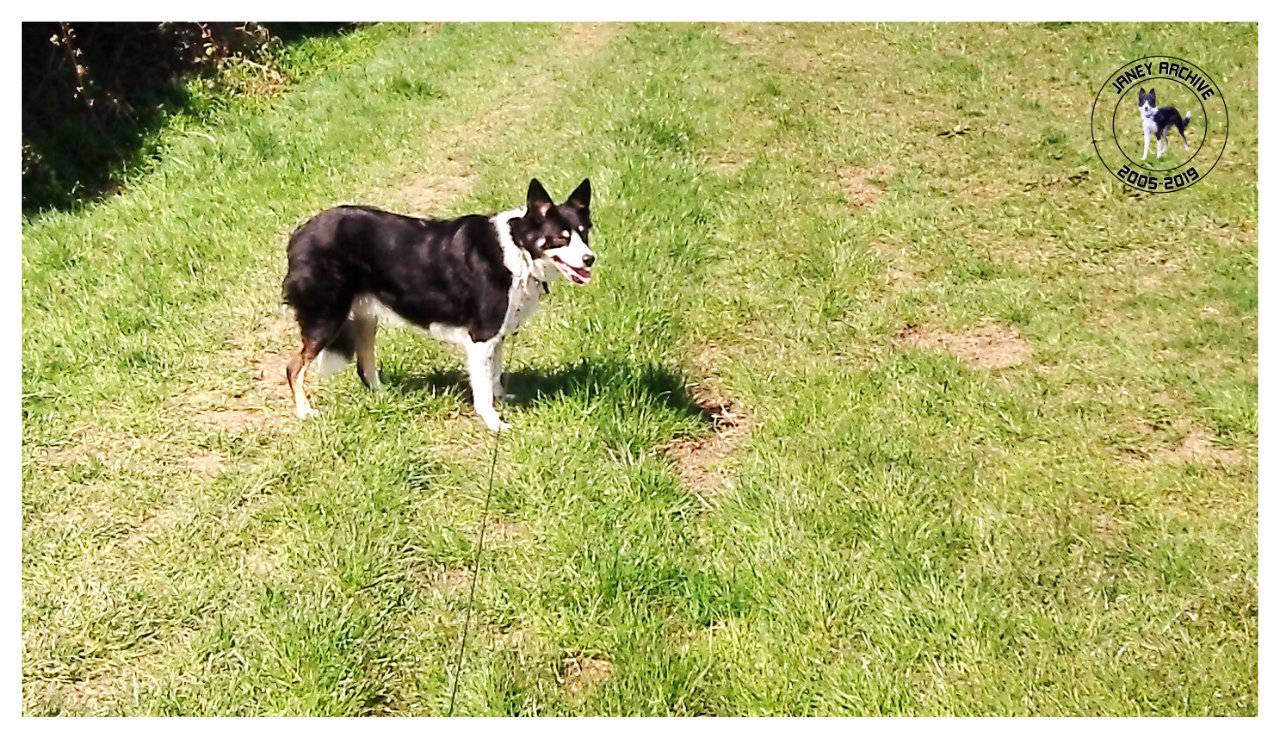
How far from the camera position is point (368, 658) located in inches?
129

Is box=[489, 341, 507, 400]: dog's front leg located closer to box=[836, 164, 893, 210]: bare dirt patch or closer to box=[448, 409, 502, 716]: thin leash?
box=[448, 409, 502, 716]: thin leash

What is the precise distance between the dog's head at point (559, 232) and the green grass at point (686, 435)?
29.6 inches

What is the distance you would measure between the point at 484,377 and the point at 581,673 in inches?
62.4

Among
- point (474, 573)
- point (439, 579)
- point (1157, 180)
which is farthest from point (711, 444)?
point (1157, 180)

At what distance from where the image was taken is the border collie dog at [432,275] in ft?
13.7

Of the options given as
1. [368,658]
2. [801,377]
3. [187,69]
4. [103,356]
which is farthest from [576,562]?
[187,69]

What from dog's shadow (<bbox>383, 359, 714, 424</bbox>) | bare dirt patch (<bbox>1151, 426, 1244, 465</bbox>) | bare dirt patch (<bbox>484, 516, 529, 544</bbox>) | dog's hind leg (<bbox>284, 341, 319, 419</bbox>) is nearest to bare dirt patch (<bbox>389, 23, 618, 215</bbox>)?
dog's shadow (<bbox>383, 359, 714, 424</bbox>)

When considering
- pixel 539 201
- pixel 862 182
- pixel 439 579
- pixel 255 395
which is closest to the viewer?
pixel 439 579

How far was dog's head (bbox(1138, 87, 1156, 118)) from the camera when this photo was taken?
6.49 meters

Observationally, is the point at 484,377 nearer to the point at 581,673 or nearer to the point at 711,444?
the point at 711,444

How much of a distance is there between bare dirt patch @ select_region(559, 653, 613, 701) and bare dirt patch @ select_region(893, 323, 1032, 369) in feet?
9.52

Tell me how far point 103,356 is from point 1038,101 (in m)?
7.51

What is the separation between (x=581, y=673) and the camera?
3.27m

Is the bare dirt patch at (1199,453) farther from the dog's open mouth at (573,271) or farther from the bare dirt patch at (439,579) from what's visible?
the bare dirt patch at (439,579)
